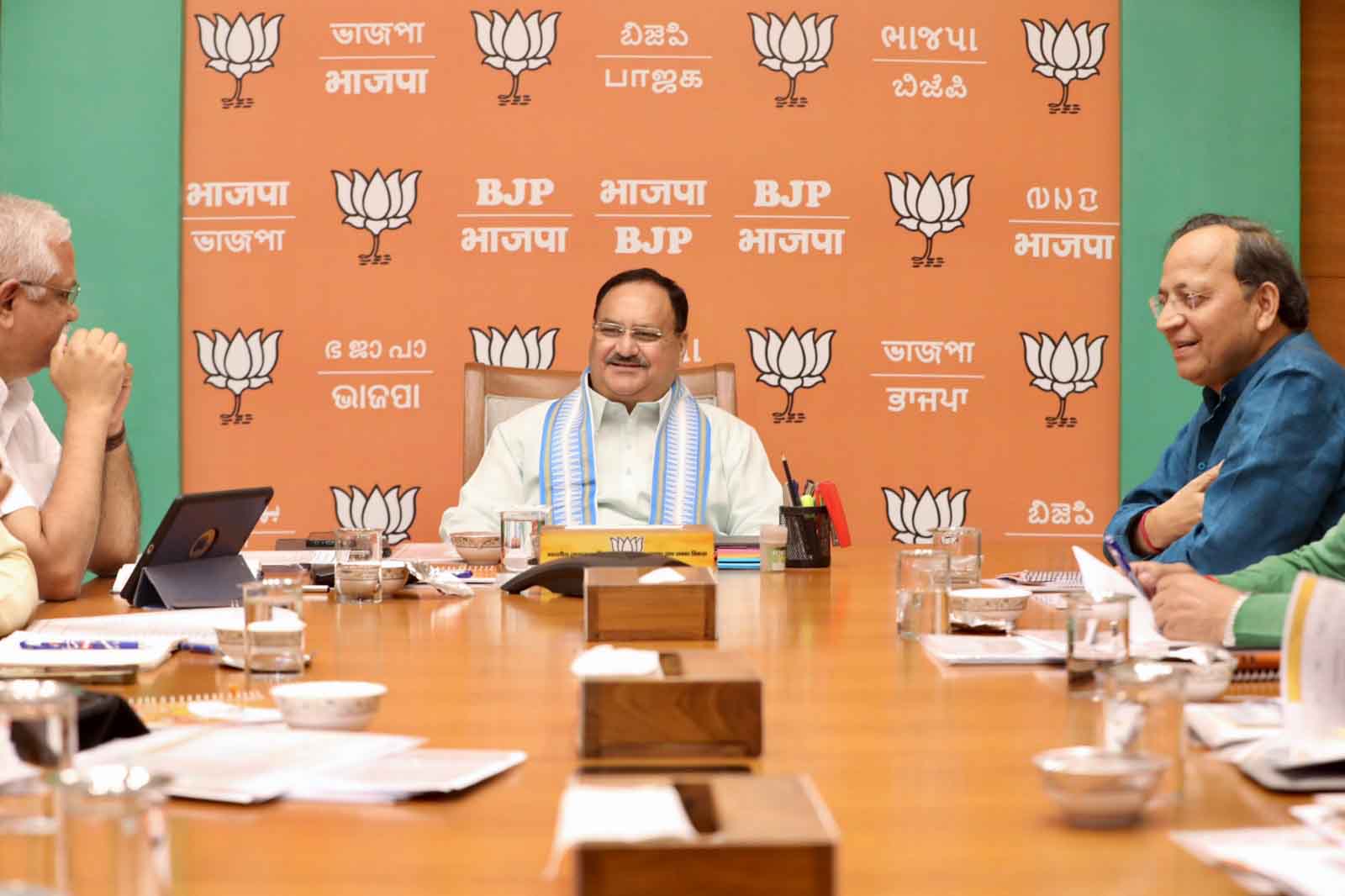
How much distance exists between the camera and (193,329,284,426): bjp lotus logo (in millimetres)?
4434

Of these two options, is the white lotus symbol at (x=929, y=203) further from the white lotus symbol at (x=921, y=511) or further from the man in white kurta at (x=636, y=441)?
the man in white kurta at (x=636, y=441)

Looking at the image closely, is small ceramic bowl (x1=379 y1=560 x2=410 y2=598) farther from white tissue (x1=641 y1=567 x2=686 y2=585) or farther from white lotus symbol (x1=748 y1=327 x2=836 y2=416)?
white lotus symbol (x1=748 y1=327 x2=836 y2=416)

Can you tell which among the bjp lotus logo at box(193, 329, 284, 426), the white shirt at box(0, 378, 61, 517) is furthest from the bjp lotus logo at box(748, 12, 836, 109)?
the white shirt at box(0, 378, 61, 517)

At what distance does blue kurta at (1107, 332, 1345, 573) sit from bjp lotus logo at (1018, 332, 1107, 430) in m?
1.60

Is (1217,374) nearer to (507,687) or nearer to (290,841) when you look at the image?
(507,687)

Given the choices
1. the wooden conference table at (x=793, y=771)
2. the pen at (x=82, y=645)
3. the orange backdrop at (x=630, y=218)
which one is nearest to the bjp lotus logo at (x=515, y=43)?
the orange backdrop at (x=630, y=218)

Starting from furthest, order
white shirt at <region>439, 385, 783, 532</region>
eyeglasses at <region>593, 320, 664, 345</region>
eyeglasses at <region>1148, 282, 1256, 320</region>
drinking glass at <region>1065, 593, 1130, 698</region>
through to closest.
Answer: eyeglasses at <region>593, 320, 664, 345</region>
white shirt at <region>439, 385, 783, 532</region>
eyeglasses at <region>1148, 282, 1256, 320</region>
drinking glass at <region>1065, 593, 1130, 698</region>

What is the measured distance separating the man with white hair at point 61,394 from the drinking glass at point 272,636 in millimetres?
888

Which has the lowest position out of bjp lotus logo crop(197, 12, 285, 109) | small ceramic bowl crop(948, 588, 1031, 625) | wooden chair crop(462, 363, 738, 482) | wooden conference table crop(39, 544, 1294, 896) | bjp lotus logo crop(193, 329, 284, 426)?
wooden conference table crop(39, 544, 1294, 896)

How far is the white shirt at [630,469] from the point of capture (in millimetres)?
3523

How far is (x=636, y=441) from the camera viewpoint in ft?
12.2

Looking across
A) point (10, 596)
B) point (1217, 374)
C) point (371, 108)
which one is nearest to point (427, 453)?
point (371, 108)

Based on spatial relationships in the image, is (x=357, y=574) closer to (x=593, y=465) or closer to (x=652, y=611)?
(x=652, y=611)

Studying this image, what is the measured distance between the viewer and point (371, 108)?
4414 millimetres
